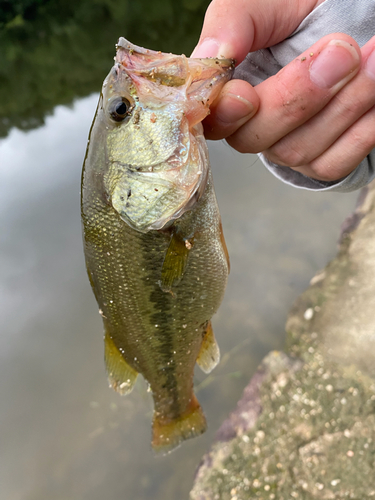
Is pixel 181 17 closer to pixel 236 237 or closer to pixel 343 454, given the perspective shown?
pixel 236 237

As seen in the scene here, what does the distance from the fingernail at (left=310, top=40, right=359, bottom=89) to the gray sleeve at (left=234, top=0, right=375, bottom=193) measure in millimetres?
483

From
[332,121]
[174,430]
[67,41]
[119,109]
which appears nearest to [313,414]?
[174,430]

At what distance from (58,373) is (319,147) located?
425 centimetres

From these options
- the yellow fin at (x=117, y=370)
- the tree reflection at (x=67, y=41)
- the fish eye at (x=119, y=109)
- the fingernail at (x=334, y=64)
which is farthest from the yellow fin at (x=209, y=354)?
the tree reflection at (x=67, y=41)

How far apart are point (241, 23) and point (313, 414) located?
286 centimetres

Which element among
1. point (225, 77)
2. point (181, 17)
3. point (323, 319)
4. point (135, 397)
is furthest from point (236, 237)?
point (181, 17)

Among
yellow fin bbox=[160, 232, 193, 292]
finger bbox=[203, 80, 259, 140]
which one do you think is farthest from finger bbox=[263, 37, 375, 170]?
yellow fin bbox=[160, 232, 193, 292]

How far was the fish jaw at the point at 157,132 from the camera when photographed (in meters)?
1.10

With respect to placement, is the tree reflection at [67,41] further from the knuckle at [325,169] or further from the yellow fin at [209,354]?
the knuckle at [325,169]

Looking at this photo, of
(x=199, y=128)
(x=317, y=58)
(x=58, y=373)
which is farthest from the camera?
(x=58, y=373)

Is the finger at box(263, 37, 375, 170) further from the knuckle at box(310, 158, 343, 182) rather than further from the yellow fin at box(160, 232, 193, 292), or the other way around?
the yellow fin at box(160, 232, 193, 292)

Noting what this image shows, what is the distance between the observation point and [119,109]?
1202mm

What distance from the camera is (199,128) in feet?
3.98

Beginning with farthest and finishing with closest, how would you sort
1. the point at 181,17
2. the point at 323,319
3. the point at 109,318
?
the point at 181,17 < the point at 323,319 < the point at 109,318
